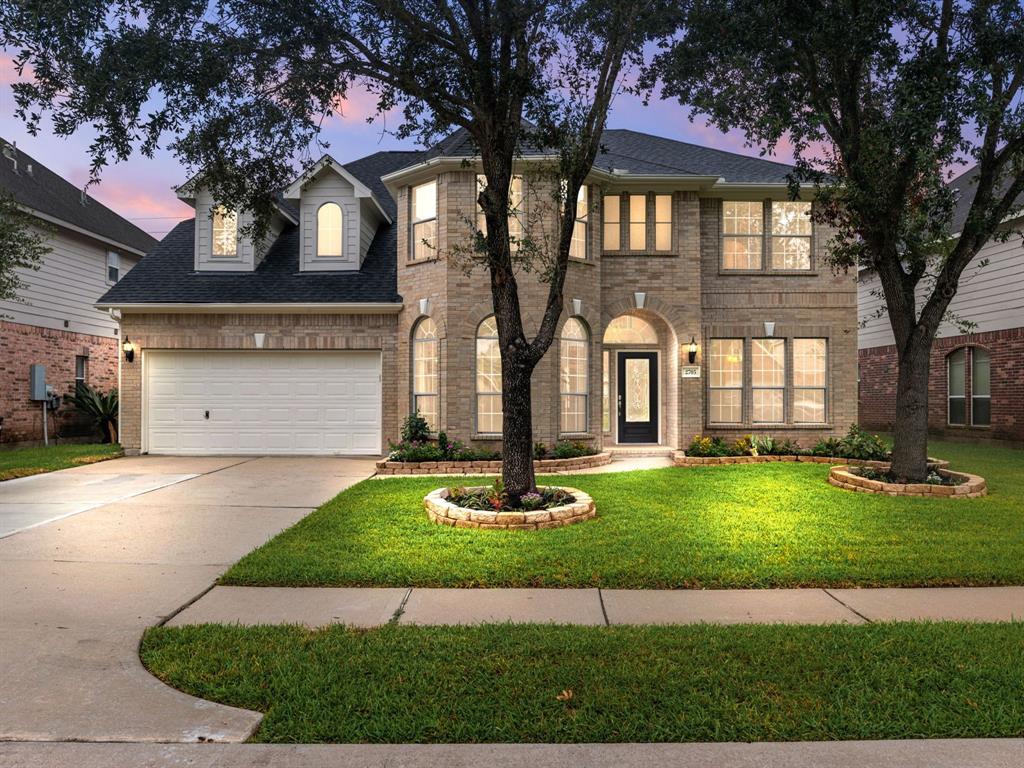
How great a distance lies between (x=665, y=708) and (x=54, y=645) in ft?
12.4

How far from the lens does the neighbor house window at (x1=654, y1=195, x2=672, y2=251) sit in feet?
43.8

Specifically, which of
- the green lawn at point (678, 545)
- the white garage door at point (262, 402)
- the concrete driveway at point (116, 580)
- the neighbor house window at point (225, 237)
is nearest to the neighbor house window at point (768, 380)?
the green lawn at point (678, 545)

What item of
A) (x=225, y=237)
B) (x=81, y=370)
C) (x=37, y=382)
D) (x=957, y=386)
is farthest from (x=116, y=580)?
(x=957, y=386)

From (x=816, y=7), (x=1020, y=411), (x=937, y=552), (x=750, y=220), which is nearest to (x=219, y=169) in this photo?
(x=816, y=7)

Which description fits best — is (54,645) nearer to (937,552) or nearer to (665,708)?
(665,708)

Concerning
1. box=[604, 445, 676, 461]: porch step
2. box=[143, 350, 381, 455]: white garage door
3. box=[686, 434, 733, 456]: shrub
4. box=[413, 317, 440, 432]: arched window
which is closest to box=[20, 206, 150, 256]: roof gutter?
box=[143, 350, 381, 455]: white garage door

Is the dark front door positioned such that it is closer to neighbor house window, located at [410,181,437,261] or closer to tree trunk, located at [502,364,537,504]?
neighbor house window, located at [410,181,437,261]

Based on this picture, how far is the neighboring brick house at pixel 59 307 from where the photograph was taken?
51.1 feet

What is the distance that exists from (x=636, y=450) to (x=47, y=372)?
15774 mm

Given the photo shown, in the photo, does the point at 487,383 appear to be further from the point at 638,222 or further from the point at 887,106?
the point at 887,106

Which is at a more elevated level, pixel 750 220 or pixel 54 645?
pixel 750 220

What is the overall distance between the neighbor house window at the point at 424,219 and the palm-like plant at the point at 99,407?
1029 cm

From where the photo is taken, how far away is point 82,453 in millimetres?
14195

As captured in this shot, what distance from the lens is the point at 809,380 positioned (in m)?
13.6
